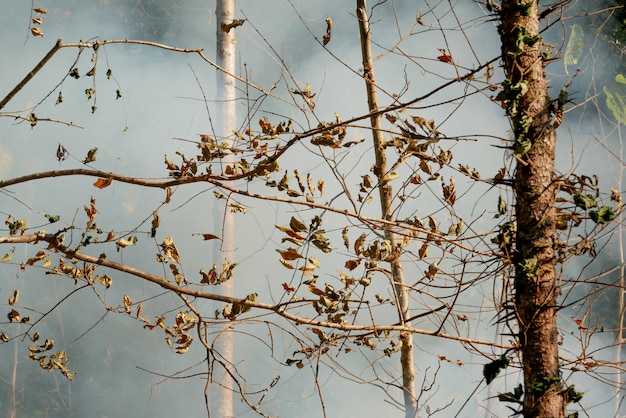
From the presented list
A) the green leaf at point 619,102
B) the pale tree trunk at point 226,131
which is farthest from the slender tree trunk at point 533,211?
the green leaf at point 619,102

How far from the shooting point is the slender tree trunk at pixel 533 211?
5.18ft

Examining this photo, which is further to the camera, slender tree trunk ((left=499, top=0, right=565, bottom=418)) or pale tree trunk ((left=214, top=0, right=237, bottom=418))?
pale tree trunk ((left=214, top=0, right=237, bottom=418))

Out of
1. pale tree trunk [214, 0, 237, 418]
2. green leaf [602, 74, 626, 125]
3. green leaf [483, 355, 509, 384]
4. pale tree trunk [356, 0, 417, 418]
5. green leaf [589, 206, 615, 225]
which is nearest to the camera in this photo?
green leaf [589, 206, 615, 225]

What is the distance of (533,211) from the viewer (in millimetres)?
1622

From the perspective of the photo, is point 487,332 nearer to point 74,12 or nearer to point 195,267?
point 195,267

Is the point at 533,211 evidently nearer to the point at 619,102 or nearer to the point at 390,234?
the point at 390,234

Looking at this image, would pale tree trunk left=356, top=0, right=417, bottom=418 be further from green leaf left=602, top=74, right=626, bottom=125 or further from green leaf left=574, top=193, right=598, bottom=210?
green leaf left=602, top=74, right=626, bottom=125

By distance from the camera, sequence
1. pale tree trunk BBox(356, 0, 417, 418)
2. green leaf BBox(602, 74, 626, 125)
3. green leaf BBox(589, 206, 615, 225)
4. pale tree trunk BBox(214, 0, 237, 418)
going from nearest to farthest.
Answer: green leaf BBox(589, 206, 615, 225) < pale tree trunk BBox(356, 0, 417, 418) < pale tree trunk BBox(214, 0, 237, 418) < green leaf BBox(602, 74, 626, 125)

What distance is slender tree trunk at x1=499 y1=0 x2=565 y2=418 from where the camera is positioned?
1.58m

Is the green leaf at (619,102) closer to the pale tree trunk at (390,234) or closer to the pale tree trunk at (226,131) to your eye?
the pale tree trunk at (226,131)

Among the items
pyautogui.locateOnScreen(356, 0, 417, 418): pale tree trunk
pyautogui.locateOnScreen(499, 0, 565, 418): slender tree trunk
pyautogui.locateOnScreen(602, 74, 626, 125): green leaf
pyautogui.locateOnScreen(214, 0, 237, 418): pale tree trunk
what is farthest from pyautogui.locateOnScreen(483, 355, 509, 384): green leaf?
pyautogui.locateOnScreen(602, 74, 626, 125): green leaf

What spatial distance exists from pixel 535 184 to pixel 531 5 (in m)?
0.44

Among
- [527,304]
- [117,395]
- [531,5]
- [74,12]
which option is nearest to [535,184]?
[527,304]

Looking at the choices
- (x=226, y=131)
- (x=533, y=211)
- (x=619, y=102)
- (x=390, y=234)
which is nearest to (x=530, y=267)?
(x=533, y=211)
